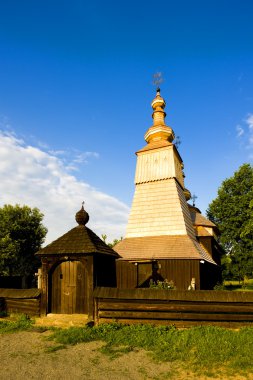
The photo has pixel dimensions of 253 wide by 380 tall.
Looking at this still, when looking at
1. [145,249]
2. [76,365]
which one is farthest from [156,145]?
[76,365]

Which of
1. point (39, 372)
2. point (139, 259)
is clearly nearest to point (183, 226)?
point (139, 259)

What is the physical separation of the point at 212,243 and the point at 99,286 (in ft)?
64.8

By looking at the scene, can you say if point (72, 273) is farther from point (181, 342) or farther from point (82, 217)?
point (181, 342)

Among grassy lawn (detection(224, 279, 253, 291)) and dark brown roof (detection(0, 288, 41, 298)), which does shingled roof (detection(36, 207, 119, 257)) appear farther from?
grassy lawn (detection(224, 279, 253, 291))

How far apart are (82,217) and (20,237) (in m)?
25.1

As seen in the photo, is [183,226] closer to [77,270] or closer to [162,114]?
[77,270]

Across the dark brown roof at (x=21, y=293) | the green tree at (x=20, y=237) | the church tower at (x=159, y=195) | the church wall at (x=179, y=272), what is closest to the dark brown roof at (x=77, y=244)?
the dark brown roof at (x=21, y=293)

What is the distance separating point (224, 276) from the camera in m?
37.3

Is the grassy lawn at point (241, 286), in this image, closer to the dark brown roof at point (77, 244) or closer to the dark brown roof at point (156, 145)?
the dark brown roof at point (156, 145)

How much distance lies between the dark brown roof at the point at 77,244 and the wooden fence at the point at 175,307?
1.79 m

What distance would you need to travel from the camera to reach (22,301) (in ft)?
40.6

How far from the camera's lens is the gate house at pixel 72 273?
1142 centimetres

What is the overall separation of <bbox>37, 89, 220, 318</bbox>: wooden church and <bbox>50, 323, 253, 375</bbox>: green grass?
71.2 inches

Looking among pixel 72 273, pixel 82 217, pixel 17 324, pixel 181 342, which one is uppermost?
pixel 82 217
